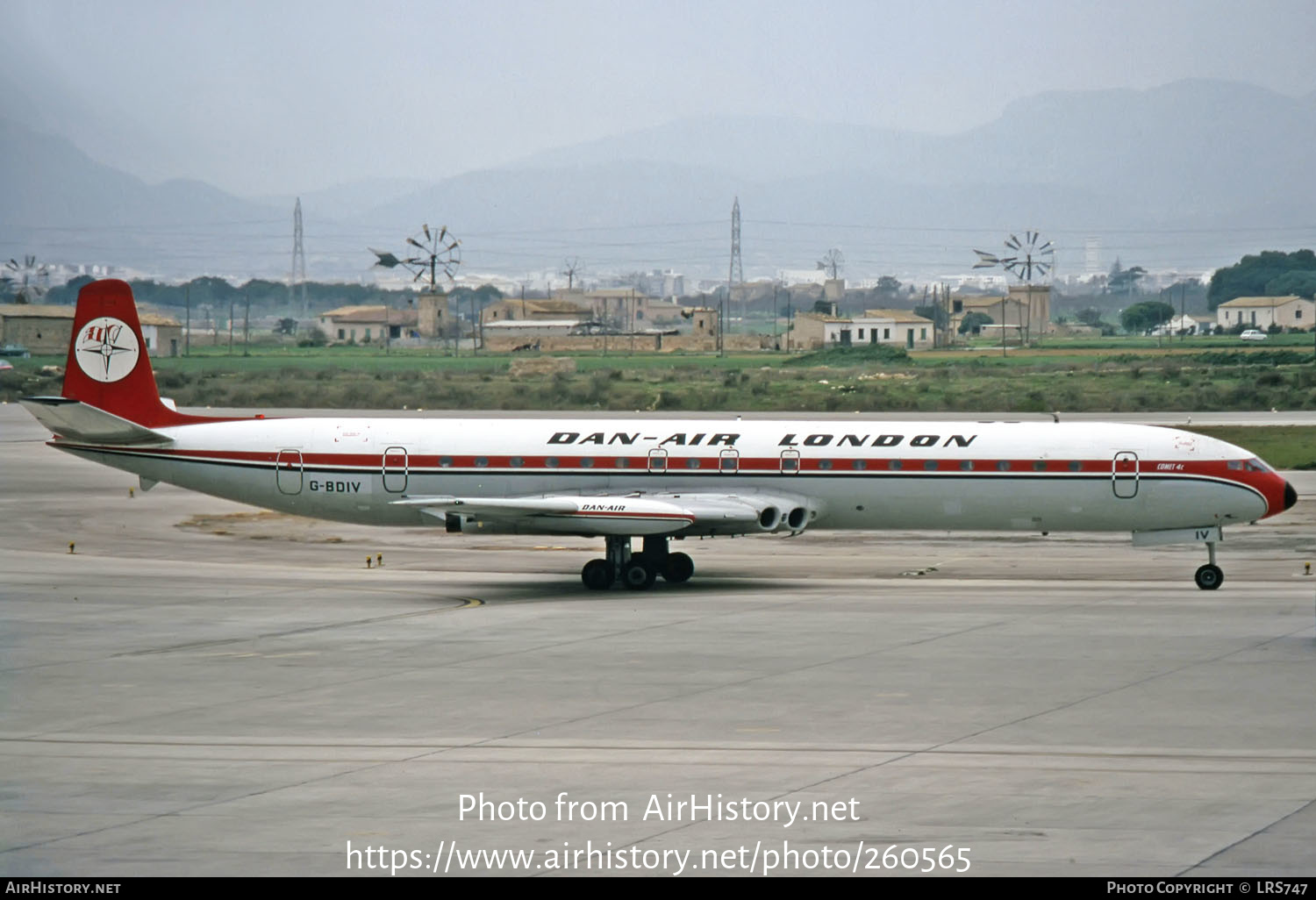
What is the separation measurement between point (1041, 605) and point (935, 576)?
526 cm

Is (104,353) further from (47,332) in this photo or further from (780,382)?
(47,332)

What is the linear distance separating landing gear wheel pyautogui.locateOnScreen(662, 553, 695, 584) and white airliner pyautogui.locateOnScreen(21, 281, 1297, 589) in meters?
0.05

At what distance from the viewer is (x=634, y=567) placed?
30969 millimetres

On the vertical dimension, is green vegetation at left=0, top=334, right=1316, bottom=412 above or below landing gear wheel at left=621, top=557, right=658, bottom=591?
above

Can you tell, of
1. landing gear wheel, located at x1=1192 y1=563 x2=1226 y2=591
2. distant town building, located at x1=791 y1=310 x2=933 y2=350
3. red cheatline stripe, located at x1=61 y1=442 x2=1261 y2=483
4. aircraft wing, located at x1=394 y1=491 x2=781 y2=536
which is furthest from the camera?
distant town building, located at x1=791 y1=310 x2=933 y2=350

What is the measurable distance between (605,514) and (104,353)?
39.1 feet

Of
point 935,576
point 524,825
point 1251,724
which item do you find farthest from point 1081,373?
point 524,825

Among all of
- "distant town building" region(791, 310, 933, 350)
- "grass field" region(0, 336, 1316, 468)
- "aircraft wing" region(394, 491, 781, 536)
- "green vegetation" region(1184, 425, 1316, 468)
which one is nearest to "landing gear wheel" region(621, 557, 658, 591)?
"aircraft wing" region(394, 491, 781, 536)

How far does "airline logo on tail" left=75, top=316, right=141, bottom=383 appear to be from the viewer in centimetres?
3366

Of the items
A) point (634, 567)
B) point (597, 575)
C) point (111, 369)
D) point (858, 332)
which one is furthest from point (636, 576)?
point (858, 332)

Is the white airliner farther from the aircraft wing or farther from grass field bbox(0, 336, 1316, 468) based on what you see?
grass field bbox(0, 336, 1316, 468)

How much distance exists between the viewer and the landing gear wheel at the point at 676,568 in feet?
103

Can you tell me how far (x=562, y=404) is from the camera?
83.4m

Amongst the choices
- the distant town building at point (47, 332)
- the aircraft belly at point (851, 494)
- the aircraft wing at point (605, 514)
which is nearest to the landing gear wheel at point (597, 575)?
the aircraft wing at point (605, 514)
